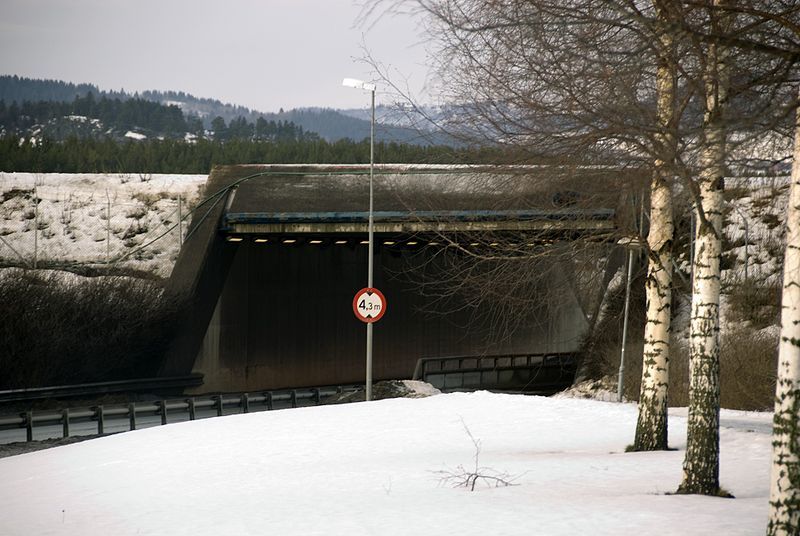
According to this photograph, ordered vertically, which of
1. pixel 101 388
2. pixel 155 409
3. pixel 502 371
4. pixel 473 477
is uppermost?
pixel 473 477

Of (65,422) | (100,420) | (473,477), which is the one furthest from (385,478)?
(100,420)

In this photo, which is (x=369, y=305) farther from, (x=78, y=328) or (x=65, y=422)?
(x=78, y=328)

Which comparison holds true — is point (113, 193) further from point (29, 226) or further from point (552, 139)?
point (552, 139)

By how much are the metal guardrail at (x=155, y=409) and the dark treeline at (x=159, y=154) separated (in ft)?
101

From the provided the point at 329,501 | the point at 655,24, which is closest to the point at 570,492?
the point at 329,501

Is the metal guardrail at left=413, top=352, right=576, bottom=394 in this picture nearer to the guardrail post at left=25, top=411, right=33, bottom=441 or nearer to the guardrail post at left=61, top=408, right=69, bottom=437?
the guardrail post at left=61, top=408, right=69, bottom=437

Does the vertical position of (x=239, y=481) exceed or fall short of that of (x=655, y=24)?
it falls short

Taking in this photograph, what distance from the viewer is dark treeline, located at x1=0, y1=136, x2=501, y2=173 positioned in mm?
65062

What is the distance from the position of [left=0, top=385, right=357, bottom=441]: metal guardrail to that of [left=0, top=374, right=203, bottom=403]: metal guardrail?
220cm

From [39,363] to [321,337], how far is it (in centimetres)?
1261

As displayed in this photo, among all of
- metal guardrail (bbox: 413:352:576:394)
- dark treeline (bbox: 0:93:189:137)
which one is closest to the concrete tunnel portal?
metal guardrail (bbox: 413:352:576:394)

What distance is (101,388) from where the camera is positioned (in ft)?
113

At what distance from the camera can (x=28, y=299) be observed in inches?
1388

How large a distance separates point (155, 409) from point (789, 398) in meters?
24.3
